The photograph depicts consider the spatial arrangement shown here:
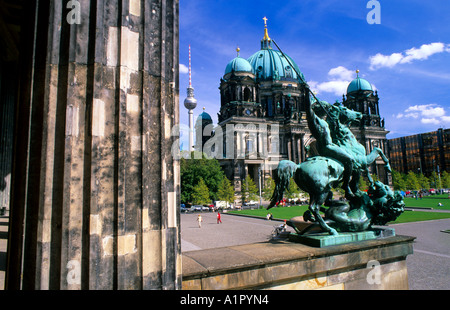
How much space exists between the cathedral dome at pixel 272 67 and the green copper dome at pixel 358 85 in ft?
49.9

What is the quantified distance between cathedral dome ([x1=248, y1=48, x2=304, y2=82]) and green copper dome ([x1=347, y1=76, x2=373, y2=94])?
15.2m

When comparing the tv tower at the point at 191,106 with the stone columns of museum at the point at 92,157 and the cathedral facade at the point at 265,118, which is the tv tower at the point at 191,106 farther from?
the stone columns of museum at the point at 92,157

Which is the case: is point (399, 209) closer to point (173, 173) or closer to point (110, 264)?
point (173, 173)

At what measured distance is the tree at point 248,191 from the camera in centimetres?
4812

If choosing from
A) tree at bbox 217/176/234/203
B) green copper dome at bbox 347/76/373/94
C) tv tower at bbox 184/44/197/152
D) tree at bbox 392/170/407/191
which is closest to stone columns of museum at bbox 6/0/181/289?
tree at bbox 217/176/234/203

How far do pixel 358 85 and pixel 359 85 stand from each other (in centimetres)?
25

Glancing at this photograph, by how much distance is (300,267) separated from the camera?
433cm

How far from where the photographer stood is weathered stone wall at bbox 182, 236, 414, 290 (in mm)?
3803

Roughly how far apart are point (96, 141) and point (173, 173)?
0.84 m

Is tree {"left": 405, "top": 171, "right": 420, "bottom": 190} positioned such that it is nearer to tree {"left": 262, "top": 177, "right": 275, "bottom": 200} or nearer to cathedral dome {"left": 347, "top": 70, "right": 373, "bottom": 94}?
cathedral dome {"left": 347, "top": 70, "right": 373, "bottom": 94}

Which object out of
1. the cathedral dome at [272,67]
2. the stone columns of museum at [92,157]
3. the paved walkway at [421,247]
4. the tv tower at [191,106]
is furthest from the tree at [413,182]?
the stone columns of museum at [92,157]

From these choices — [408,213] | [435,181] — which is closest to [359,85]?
[435,181]

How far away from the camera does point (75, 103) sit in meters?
2.67
